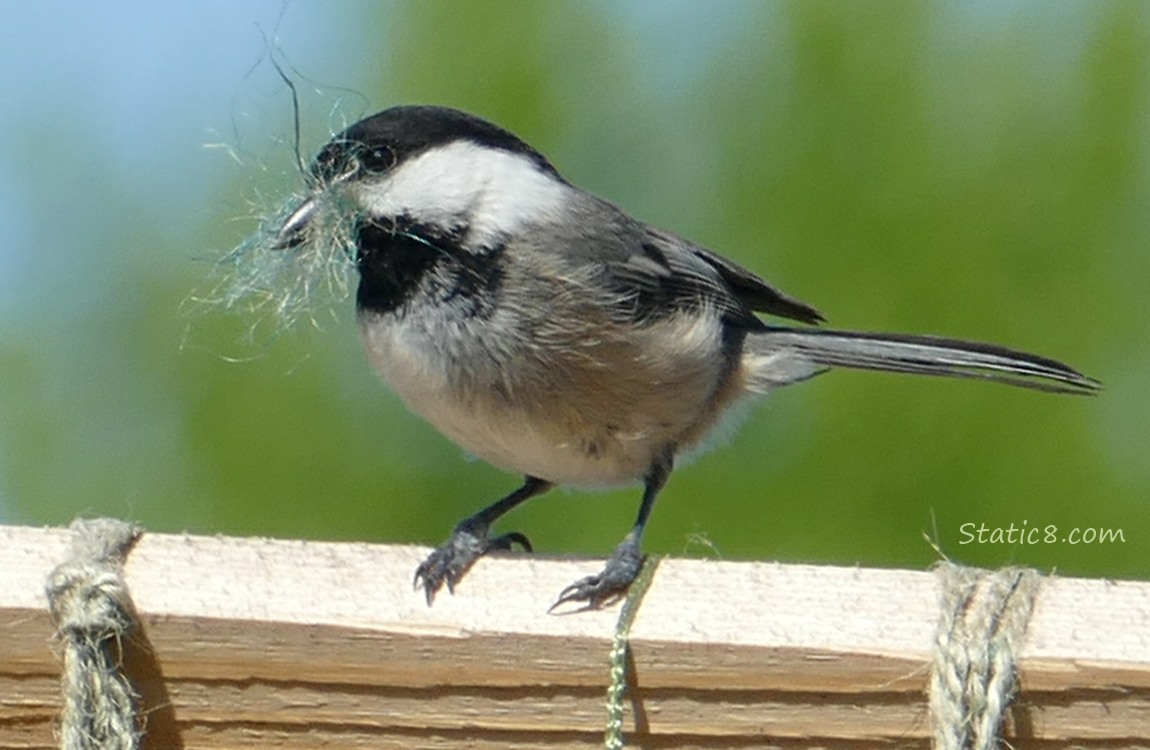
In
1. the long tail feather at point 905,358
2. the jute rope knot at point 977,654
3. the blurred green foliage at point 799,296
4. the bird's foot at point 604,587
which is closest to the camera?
the jute rope knot at point 977,654

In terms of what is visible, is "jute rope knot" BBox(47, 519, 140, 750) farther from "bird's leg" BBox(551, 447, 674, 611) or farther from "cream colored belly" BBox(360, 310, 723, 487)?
"cream colored belly" BBox(360, 310, 723, 487)

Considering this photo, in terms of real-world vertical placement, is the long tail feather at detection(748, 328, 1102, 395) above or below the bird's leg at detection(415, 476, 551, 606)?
above

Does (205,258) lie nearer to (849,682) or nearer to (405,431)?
(849,682)

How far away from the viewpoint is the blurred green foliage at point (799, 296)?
356 cm

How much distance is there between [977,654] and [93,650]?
66 centimetres

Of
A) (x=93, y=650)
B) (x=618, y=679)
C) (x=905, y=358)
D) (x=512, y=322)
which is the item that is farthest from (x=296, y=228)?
(x=905, y=358)

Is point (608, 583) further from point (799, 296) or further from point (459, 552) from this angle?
point (799, 296)

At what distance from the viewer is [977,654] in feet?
3.94

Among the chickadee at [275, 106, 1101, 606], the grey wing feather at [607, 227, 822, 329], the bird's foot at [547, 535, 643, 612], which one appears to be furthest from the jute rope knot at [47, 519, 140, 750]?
the grey wing feather at [607, 227, 822, 329]

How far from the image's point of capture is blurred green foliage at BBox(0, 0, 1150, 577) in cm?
356

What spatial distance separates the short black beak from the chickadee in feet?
0.61

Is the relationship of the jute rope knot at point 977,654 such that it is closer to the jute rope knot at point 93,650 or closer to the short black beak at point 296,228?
the jute rope knot at point 93,650

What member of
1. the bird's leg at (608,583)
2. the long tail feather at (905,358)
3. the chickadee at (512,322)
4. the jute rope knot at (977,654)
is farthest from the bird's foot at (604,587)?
the long tail feather at (905,358)

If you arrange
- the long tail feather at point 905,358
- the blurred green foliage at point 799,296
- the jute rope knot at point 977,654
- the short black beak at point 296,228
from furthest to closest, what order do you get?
1. the blurred green foliage at point 799,296
2. the long tail feather at point 905,358
3. the short black beak at point 296,228
4. the jute rope knot at point 977,654
